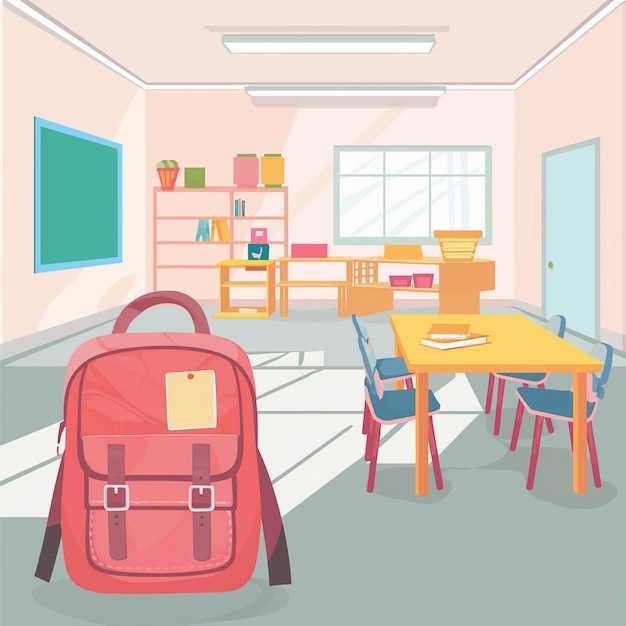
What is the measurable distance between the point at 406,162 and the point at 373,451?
8695 mm

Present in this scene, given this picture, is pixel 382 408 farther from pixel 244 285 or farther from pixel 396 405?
pixel 244 285

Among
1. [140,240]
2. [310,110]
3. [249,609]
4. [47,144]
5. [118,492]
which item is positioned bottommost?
[249,609]

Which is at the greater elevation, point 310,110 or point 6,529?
point 310,110

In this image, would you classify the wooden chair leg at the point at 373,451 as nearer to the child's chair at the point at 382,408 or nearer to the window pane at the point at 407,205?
the child's chair at the point at 382,408

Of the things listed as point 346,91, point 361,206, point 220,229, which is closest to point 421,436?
point 346,91

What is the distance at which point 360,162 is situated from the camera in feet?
39.2

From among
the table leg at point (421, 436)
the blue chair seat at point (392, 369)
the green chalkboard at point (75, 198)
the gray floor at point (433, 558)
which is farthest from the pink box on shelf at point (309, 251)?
the table leg at point (421, 436)

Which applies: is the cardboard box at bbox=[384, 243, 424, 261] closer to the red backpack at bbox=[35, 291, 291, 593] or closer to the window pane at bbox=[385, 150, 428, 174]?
the window pane at bbox=[385, 150, 428, 174]

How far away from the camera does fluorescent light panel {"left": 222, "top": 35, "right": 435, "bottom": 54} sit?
27.1 ft

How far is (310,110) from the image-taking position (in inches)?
464

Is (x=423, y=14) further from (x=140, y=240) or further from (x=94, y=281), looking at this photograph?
(x=140, y=240)

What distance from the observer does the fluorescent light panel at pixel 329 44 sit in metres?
8.27

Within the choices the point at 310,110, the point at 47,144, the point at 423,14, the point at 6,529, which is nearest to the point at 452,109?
the point at 310,110

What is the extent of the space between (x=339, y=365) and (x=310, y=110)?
5900mm
